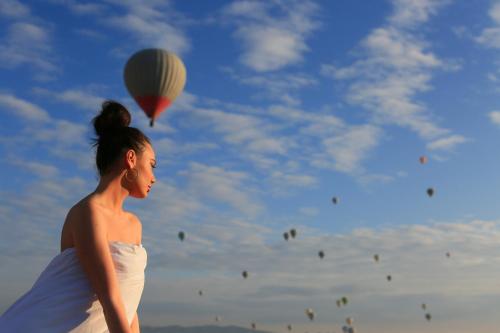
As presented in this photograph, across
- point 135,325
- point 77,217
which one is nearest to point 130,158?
point 77,217

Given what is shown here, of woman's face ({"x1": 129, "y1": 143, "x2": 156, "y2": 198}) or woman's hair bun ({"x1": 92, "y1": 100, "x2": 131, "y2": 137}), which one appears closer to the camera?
woman's face ({"x1": 129, "y1": 143, "x2": 156, "y2": 198})

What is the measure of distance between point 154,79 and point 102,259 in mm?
44286

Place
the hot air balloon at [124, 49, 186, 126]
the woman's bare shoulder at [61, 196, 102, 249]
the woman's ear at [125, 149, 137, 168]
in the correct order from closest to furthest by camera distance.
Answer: the woman's bare shoulder at [61, 196, 102, 249], the woman's ear at [125, 149, 137, 168], the hot air balloon at [124, 49, 186, 126]

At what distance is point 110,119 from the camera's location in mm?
6191

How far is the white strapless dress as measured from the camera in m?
5.67

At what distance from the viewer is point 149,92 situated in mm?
48656

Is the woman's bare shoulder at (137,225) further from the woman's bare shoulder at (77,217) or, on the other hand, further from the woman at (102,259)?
the woman's bare shoulder at (77,217)

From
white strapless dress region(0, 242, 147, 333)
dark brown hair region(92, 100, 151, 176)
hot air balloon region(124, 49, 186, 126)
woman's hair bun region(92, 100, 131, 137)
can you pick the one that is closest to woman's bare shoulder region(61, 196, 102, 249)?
white strapless dress region(0, 242, 147, 333)

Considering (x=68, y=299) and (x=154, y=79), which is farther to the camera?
(x=154, y=79)

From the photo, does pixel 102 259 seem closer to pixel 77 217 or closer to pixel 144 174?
pixel 77 217

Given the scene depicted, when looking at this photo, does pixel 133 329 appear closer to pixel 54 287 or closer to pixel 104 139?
pixel 54 287

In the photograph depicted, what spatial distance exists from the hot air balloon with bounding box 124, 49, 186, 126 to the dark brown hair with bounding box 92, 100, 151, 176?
137 ft

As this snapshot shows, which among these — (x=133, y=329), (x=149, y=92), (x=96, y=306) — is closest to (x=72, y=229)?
(x=96, y=306)

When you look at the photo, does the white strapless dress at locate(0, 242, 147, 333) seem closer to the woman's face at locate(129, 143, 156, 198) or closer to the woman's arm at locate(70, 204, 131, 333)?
the woman's arm at locate(70, 204, 131, 333)
